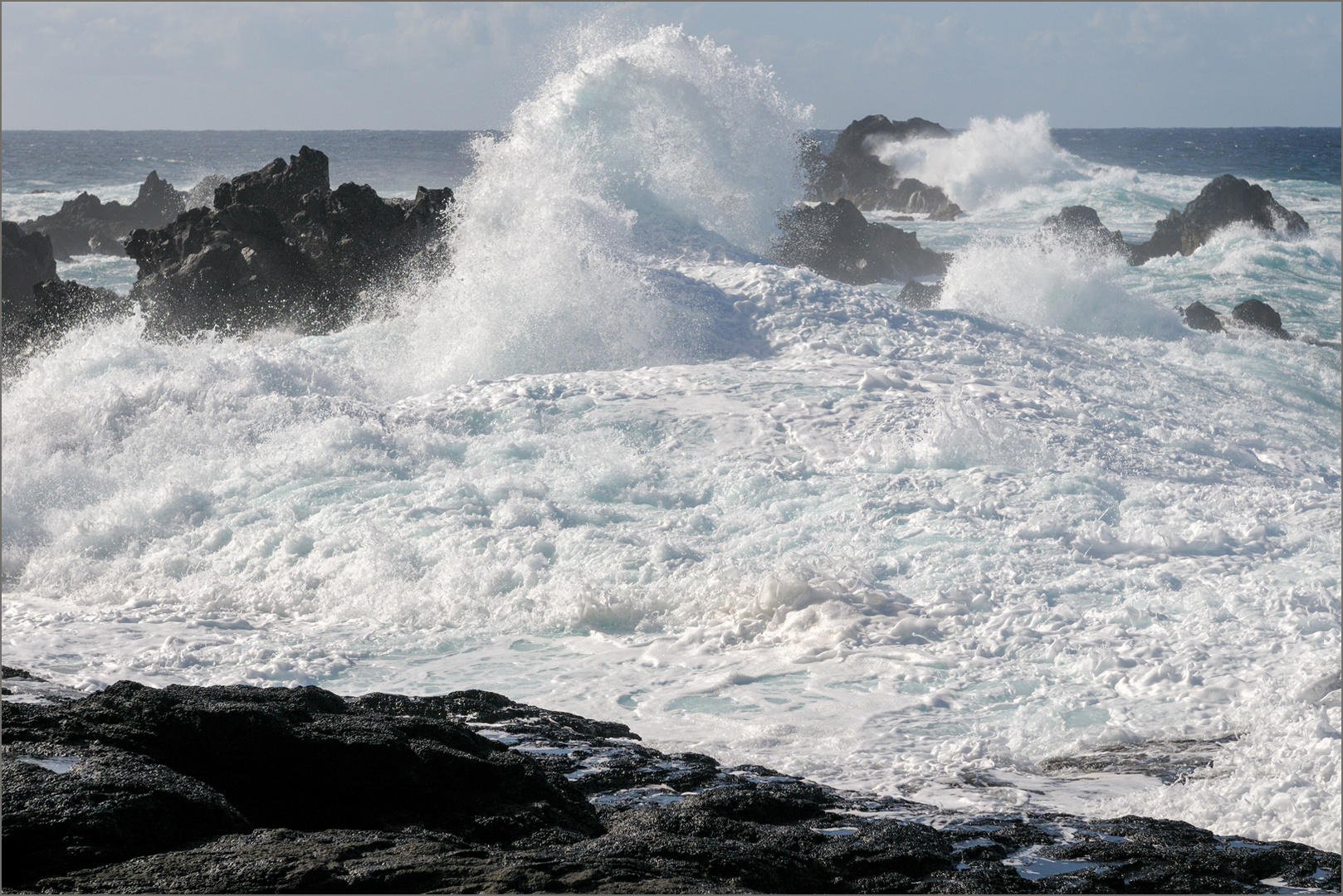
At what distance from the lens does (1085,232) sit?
1001 inches

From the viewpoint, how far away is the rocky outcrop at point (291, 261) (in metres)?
15.9

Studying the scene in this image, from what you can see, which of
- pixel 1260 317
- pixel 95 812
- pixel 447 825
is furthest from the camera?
pixel 1260 317

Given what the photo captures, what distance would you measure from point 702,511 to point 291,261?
10419 mm

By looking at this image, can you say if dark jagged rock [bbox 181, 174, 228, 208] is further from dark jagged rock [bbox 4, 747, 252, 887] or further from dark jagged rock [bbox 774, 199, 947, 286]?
dark jagged rock [bbox 4, 747, 252, 887]

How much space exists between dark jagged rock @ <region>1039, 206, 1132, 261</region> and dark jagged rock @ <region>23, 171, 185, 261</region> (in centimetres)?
2499

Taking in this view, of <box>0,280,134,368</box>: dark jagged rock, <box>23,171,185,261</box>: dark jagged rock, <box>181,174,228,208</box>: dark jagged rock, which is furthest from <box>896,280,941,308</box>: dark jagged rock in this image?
<box>23,171,185,261</box>: dark jagged rock

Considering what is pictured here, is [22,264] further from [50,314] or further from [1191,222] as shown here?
[1191,222]

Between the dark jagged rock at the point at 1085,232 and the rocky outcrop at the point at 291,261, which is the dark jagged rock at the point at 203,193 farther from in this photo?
the dark jagged rock at the point at 1085,232

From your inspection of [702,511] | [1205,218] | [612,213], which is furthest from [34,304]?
[1205,218]

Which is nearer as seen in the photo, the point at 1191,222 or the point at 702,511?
the point at 702,511

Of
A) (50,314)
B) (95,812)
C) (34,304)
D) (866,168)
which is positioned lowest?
(95,812)

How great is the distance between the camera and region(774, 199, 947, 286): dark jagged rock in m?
23.4

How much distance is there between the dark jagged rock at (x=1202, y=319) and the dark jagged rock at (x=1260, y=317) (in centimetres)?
42

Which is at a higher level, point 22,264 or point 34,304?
point 22,264
